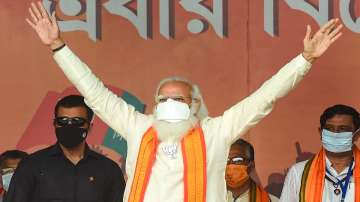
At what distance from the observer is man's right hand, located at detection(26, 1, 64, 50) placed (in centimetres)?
503

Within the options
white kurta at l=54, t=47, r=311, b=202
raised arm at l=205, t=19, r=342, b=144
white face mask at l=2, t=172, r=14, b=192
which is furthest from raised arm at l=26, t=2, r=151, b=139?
white face mask at l=2, t=172, r=14, b=192

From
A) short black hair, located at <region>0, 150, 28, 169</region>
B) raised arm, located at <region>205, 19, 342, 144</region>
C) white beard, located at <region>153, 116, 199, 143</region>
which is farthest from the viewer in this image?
short black hair, located at <region>0, 150, 28, 169</region>

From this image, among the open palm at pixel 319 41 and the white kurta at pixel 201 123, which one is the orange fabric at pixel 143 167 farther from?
the open palm at pixel 319 41

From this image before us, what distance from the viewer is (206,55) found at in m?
7.28

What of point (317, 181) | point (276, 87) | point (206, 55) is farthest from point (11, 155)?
point (276, 87)

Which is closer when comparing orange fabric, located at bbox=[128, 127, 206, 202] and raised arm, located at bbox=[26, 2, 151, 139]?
orange fabric, located at bbox=[128, 127, 206, 202]

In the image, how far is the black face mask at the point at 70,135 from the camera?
5.82m

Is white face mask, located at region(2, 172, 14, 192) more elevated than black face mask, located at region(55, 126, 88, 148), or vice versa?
black face mask, located at region(55, 126, 88, 148)

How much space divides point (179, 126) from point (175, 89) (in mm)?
177

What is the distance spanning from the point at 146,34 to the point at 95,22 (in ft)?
1.20

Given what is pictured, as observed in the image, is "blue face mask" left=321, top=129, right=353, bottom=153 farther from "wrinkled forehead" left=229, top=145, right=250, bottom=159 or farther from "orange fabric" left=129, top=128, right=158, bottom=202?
"orange fabric" left=129, top=128, right=158, bottom=202

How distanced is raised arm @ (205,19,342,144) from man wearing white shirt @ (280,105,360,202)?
136 centimetres

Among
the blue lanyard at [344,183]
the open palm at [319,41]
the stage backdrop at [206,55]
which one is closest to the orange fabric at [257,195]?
the blue lanyard at [344,183]

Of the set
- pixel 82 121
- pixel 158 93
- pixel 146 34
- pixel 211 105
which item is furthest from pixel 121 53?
pixel 158 93
